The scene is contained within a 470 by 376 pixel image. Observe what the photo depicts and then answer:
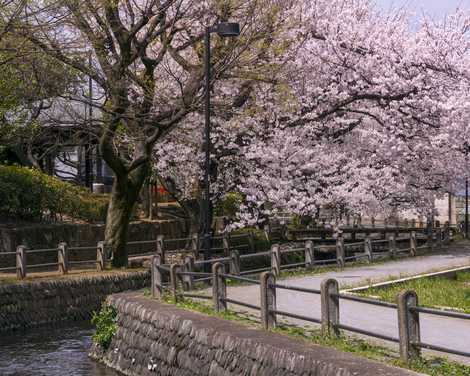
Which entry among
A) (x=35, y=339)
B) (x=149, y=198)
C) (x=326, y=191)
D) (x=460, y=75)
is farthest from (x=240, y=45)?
(x=149, y=198)

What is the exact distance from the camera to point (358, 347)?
11.7m

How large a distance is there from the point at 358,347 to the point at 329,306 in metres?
0.73

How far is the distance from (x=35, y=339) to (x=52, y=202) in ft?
37.7

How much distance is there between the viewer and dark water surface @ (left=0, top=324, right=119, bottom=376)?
53.0 ft

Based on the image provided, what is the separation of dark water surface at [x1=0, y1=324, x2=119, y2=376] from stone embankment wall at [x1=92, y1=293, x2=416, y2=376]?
503mm

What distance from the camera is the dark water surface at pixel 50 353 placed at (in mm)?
16141

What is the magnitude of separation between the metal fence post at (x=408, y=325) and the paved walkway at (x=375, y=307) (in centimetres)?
101

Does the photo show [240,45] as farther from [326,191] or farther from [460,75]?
[460,75]

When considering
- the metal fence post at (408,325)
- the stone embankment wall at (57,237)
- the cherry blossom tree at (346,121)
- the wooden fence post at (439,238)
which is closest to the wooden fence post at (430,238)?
the wooden fence post at (439,238)

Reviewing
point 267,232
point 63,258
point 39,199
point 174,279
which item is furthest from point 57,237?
point 174,279

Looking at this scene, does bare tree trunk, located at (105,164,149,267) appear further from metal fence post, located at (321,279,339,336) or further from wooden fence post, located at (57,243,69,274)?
metal fence post, located at (321,279,339,336)

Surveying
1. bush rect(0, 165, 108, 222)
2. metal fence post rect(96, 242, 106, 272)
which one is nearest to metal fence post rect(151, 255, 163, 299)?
metal fence post rect(96, 242, 106, 272)

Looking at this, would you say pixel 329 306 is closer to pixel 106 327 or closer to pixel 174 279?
pixel 174 279

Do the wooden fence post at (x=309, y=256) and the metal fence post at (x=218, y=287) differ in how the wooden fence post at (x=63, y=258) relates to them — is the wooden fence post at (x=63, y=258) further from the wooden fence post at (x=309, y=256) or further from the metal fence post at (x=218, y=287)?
the metal fence post at (x=218, y=287)
